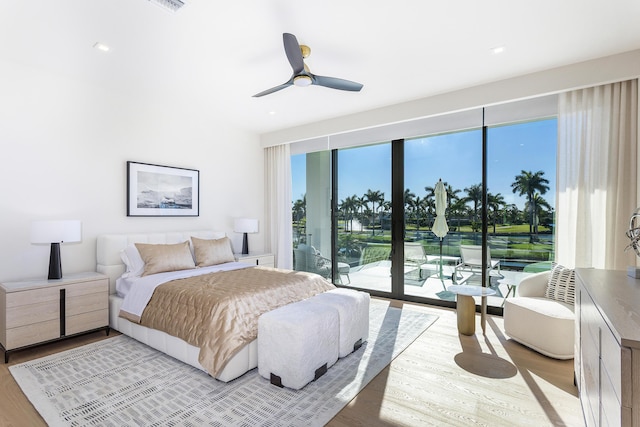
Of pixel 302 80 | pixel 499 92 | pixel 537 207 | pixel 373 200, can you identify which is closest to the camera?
pixel 302 80

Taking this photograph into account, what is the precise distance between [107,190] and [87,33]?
6.01ft

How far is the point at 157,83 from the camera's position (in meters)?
3.71

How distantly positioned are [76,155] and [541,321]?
5.05 m

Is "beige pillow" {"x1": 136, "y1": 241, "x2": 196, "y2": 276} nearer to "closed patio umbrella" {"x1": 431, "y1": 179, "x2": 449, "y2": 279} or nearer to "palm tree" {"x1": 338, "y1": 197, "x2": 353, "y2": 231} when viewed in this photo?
"palm tree" {"x1": 338, "y1": 197, "x2": 353, "y2": 231}

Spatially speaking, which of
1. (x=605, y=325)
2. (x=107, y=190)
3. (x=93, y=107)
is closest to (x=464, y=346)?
(x=605, y=325)

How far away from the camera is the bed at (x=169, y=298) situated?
8.14ft

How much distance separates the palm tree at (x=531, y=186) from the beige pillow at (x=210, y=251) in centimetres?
385

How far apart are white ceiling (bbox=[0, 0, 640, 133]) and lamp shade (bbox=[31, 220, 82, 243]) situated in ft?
5.24

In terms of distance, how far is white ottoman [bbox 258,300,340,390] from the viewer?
2.33 m

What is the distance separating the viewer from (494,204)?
4098 mm

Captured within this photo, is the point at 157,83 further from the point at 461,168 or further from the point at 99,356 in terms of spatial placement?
the point at 461,168

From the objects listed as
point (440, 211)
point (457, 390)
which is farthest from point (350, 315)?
point (440, 211)

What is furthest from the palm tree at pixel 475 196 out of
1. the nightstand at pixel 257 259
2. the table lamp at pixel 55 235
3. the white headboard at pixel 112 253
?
the table lamp at pixel 55 235

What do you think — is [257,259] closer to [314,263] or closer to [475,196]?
[314,263]
